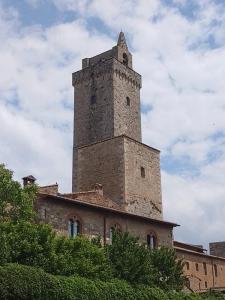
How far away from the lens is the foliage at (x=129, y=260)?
90.8ft

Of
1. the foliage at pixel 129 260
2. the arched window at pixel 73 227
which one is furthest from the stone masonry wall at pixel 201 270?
the arched window at pixel 73 227

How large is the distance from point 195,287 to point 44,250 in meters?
21.2

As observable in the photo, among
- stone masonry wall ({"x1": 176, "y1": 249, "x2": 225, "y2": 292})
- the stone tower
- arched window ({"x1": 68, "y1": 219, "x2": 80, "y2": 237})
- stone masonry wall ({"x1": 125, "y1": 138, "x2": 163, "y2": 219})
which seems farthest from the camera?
stone masonry wall ({"x1": 176, "y1": 249, "x2": 225, "y2": 292})

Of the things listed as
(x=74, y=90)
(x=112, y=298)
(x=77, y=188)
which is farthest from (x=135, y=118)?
(x=112, y=298)

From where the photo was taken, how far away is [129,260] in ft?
90.9

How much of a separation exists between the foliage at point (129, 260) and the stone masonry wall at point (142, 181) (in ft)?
36.0

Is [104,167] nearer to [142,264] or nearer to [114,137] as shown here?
[114,137]

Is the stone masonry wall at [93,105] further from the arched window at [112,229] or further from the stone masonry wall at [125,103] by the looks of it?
the arched window at [112,229]

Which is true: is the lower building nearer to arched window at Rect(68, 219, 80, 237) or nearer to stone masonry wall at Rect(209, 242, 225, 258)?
arched window at Rect(68, 219, 80, 237)

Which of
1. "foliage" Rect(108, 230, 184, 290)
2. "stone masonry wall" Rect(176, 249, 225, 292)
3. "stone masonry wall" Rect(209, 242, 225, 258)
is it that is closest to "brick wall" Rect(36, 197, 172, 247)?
"foliage" Rect(108, 230, 184, 290)

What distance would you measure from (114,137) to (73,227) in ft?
44.1

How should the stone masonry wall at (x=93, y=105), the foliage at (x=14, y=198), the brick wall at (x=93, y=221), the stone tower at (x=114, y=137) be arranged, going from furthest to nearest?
the stone masonry wall at (x=93, y=105) < the stone tower at (x=114, y=137) < the brick wall at (x=93, y=221) < the foliage at (x=14, y=198)

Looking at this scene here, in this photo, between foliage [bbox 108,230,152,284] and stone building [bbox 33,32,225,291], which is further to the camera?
stone building [bbox 33,32,225,291]

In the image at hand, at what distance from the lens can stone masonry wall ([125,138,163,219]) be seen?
40.7 metres
